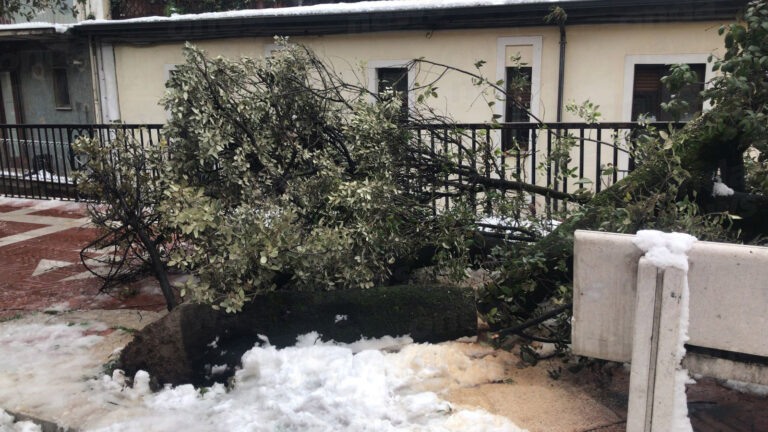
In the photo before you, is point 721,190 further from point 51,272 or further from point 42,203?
point 42,203

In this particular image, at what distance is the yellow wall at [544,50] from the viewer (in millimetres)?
9664

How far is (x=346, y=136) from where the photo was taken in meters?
5.26

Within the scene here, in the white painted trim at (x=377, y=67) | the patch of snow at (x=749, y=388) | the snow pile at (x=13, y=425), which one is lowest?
the snow pile at (x=13, y=425)

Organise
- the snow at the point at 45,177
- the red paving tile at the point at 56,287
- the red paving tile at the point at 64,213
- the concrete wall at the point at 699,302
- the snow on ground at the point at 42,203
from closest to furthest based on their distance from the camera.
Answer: the concrete wall at the point at 699,302 → the red paving tile at the point at 56,287 → the red paving tile at the point at 64,213 → the snow on ground at the point at 42,203 → the snow at the point at 45,177

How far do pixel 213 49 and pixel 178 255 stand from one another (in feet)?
31.0

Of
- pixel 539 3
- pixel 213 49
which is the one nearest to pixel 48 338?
pixel 539 3

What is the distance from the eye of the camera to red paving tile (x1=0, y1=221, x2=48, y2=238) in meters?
8.77

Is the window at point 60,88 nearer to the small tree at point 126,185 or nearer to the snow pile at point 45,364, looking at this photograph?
the small tree at point 126,185

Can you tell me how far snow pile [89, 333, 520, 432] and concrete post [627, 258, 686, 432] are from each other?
29.7 inches

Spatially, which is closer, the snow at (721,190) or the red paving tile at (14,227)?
the snow at (721,190)

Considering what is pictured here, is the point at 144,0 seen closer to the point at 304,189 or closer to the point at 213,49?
the point at 213,49

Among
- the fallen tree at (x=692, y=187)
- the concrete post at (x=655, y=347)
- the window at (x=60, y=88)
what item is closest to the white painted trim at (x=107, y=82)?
the window at (x=60, y=88)

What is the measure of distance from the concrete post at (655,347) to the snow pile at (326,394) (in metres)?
0.75

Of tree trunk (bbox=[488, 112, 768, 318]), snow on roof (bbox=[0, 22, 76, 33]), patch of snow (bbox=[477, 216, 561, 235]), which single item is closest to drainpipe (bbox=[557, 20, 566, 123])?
patch of snow (bbox=[477, 216, 561, 235])
